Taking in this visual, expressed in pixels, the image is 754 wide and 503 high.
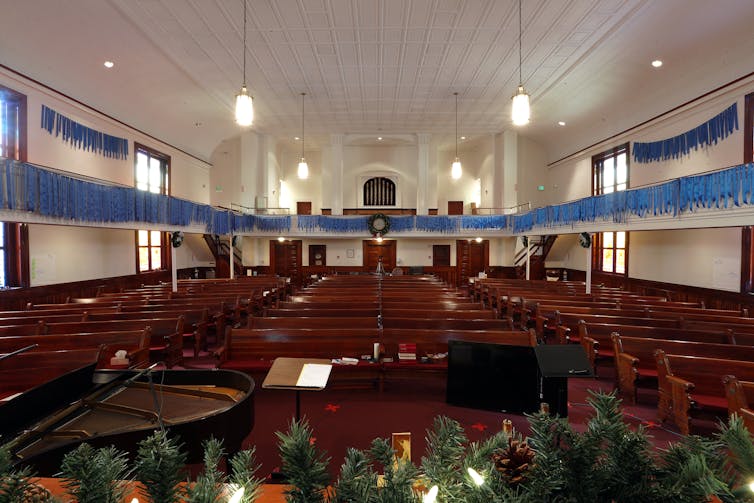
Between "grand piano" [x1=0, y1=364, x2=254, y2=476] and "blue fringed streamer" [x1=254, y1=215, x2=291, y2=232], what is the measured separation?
14.2 metres

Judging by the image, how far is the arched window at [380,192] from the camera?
20.7 meters

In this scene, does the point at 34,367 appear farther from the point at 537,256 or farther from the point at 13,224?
the point at 537,256

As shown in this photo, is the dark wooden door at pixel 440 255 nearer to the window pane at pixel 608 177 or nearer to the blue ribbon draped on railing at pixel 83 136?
the window pane at pixel 608 177

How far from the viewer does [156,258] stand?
14.1m

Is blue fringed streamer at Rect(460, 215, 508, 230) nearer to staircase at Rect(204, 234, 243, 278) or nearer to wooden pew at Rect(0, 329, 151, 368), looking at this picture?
staircase at Rect(204, 234, 243, 278)

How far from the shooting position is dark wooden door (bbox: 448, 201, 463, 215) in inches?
832

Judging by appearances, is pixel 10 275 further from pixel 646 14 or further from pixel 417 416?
pixel 646 14

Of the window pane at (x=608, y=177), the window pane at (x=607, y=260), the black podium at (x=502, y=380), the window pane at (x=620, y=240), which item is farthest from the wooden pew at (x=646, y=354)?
the window pane at (x=608, y=177)

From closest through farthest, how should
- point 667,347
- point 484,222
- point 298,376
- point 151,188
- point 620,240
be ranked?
point 298,376 → point 667,347 → point 620,240 → point 151,188 → point 484,222

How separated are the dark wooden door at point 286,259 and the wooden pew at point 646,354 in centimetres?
1560

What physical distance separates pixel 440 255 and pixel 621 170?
8.73 meters

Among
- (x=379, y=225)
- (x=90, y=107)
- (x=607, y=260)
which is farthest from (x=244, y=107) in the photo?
(x=607, y=260)

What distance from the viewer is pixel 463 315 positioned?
6.33 m

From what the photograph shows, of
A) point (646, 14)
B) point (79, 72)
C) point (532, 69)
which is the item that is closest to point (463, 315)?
point (646, 14)
